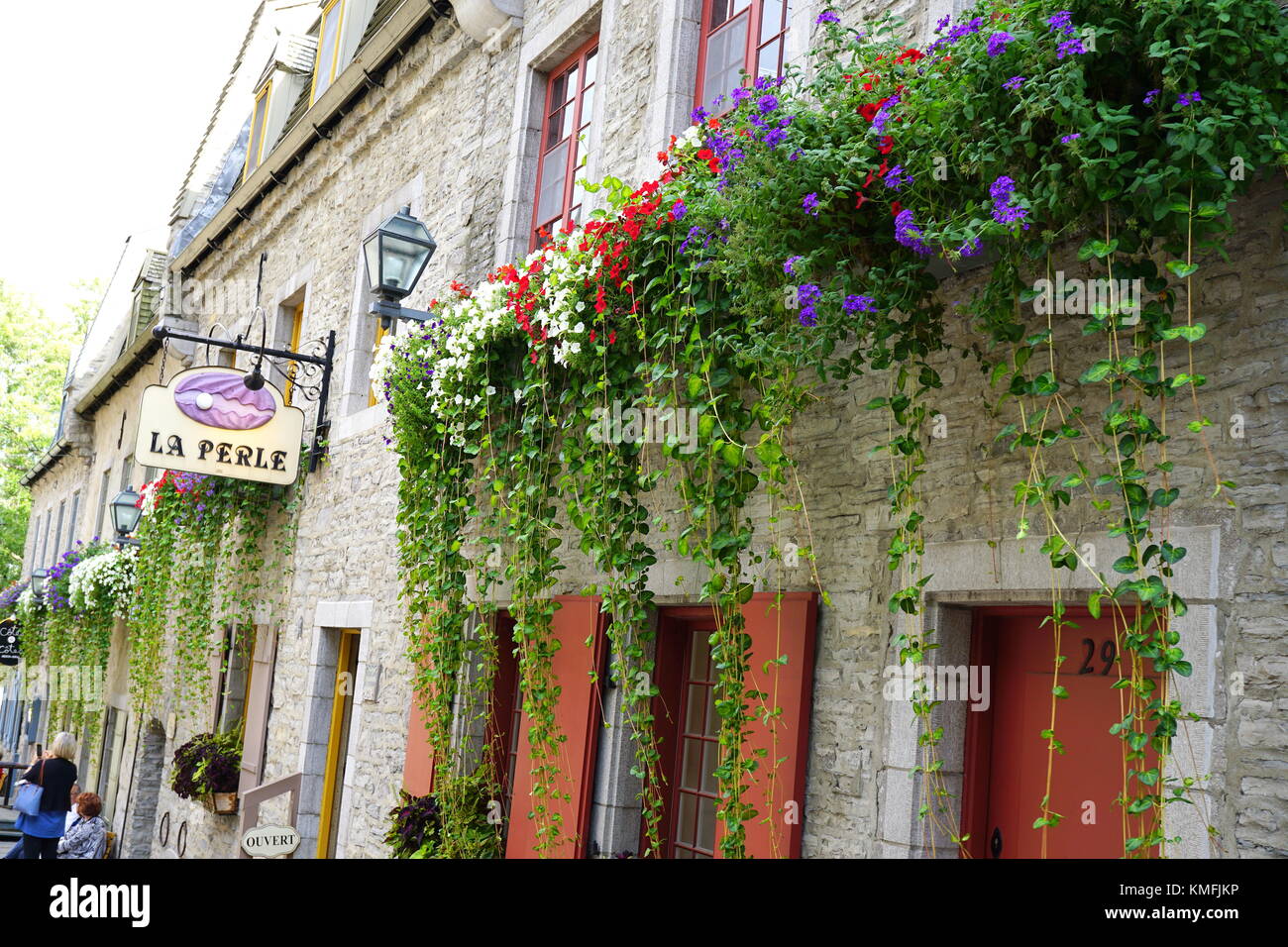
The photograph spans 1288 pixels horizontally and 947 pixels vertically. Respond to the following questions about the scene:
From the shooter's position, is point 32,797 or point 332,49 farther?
point 332,49

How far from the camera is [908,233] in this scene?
10.5ft

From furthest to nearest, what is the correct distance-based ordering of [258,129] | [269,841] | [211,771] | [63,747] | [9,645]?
1. [9,645]
2. [258,129]
3. [211,771]
4. [63,747]
5. [269,841]

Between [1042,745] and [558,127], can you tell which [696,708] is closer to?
[1042,745]

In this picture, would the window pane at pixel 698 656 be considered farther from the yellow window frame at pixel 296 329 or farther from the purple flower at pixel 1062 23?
the yellow window frame at pixel 296 329

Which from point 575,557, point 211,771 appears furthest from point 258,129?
point 575,557

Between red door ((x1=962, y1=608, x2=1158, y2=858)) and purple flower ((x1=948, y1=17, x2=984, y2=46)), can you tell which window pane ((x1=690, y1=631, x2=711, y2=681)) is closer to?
red door ((x1=962, y1=608, x2=1158, y2=858))

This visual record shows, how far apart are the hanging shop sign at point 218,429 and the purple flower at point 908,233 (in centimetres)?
605

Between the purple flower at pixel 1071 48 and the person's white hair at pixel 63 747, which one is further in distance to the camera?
the person's white hair at pixel 63 747

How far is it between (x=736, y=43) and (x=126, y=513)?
10.2m

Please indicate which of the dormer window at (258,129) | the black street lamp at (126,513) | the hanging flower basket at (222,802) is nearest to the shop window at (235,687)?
the hanging flower basket at (222,802)

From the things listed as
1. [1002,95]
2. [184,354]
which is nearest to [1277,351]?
[1002,95]

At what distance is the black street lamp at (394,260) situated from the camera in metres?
6.45

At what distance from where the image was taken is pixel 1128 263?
3.10 meters

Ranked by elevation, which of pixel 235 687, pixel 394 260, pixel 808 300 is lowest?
pixel 235 687
